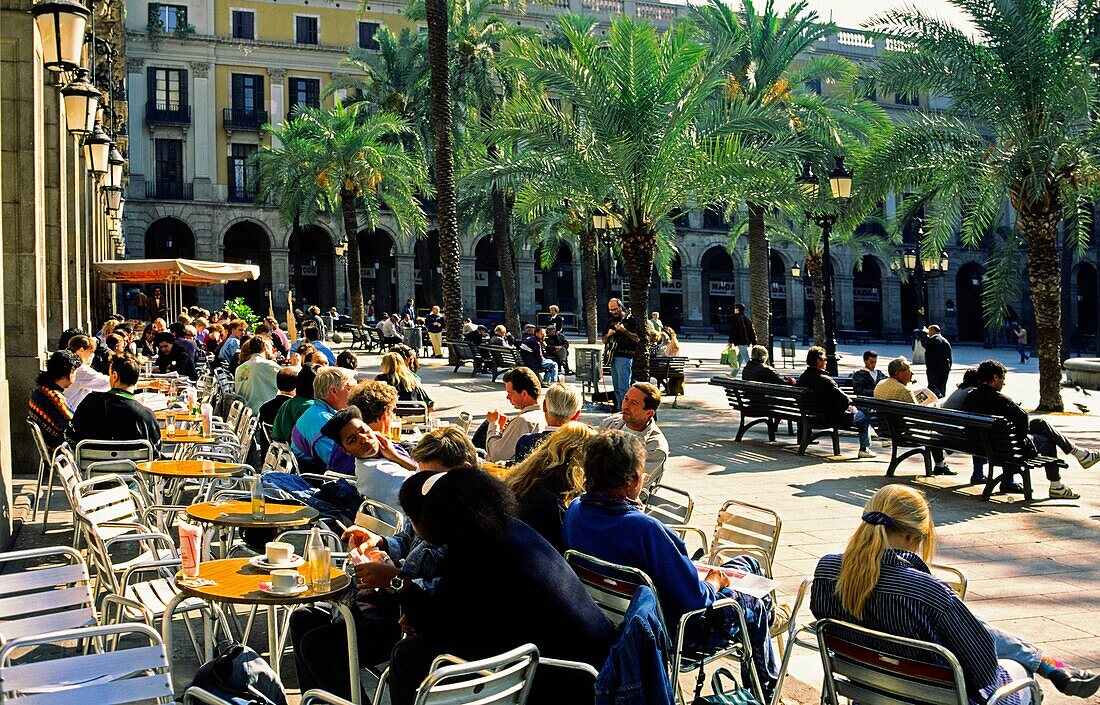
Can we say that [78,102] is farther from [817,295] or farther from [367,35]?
[367,35]

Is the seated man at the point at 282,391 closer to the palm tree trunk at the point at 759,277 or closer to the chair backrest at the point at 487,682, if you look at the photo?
the chair backrest at the point at 487,682

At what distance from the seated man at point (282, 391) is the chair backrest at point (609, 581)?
5630 millimetres

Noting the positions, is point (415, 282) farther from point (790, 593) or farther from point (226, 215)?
point (790, 593)

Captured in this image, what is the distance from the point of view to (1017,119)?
17.7 m

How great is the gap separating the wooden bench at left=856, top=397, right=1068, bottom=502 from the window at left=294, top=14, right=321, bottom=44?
4820 cm

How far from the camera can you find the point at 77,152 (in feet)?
54.9

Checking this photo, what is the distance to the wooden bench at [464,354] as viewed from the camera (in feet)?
83.5

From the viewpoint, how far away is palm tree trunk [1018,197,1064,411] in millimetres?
17766

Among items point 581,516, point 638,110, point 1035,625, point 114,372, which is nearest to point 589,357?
point 638,110

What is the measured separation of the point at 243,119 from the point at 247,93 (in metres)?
1.43

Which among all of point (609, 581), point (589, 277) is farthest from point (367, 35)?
point (609, 581)

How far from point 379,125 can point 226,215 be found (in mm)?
19840

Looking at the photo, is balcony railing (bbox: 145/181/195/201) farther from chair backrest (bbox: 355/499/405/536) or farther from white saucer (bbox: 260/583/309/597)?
white saucer (bbox: 260/583/309/597)

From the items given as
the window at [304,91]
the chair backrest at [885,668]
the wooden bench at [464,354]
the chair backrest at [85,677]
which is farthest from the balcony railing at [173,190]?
the chair backrest at [885,668]
